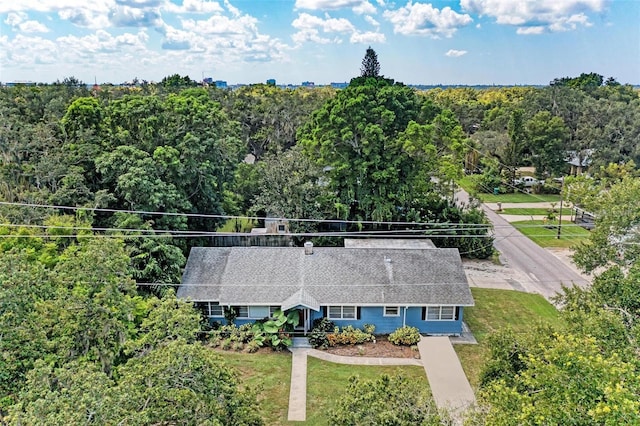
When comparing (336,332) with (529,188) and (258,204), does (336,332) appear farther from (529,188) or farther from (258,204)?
(529,188)

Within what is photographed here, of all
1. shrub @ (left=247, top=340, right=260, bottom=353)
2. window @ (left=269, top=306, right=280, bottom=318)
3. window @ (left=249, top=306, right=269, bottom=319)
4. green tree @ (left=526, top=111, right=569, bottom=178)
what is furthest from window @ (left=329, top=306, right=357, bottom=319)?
green tree @ (left=526, top=111, right=569, bottom=178)

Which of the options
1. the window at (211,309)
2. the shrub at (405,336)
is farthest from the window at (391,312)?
the window at (211,309)

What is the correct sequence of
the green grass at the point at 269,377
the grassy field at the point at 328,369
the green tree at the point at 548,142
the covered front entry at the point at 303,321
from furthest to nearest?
1. the green tree at the point at 548,142
2. the covered front entry at the point at 303,321
3. the grassy field at the point at 328,369
4. the green grass at the point at 269,377

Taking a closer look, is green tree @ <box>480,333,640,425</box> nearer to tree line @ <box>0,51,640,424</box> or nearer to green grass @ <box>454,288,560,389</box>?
tree line @ <box>0,51,640,424</box>

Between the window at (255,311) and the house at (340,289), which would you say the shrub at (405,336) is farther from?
the window at (255,311)

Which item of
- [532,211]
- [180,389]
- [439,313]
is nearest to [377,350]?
[439,313]
